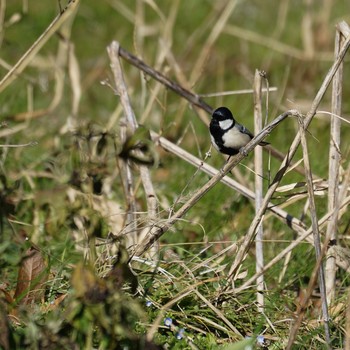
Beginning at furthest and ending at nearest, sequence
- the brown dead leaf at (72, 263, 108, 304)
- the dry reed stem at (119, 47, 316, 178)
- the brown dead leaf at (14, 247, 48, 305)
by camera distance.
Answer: the dry reed stem at (119, 47, 316, 178), the brown dead leaf at (14, 247, 48, 305), the brown dead leaf at (72, 263, 108, 304)

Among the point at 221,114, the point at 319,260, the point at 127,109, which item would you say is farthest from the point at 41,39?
the point at 319,260

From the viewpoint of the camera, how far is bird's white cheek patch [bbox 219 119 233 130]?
3.29m

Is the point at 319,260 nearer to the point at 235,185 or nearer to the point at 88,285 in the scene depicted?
the point at 88,285

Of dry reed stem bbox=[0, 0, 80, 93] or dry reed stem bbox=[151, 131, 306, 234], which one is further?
dry reed stem bbox=[151, 131, 306, 234]

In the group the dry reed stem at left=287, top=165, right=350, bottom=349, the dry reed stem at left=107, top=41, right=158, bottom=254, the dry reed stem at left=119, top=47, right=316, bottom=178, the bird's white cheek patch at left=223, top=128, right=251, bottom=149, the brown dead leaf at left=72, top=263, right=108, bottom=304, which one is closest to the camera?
the brown dead leaf at left=72, top=263, right=108, bottom=304

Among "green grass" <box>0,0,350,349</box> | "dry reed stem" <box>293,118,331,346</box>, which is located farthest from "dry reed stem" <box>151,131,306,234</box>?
"dry reed stem" <box>293,118,331,346</box>

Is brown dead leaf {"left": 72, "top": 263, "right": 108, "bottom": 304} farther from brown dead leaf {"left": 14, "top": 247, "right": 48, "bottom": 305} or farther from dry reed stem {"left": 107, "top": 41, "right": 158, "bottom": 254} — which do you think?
dry reed stem {"left": 107, "top": 41, "right": 158, "bottom": 254}

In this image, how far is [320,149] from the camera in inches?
190

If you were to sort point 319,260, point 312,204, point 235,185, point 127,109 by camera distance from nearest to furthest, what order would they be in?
point 319,260, point 312,204, point 235,185, point 127,109

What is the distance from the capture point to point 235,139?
3.24m

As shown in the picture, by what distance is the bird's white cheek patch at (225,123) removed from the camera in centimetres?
329

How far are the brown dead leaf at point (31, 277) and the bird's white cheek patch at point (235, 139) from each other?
0.82 m

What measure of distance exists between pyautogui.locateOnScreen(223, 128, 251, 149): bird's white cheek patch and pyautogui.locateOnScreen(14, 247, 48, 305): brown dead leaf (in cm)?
82

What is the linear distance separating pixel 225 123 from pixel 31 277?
37.1 inches
